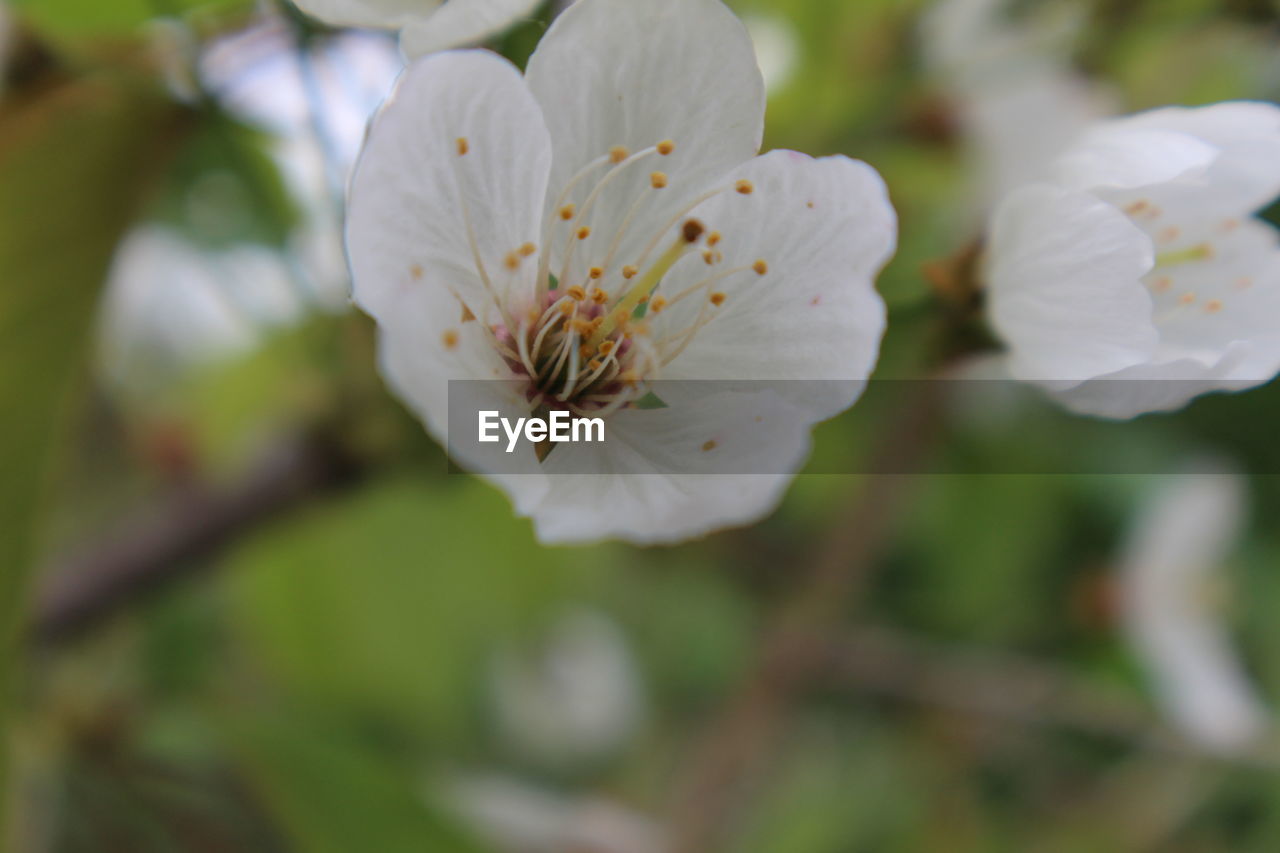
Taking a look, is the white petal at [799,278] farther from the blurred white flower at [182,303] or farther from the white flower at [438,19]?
the blurred white flower at [182,303]

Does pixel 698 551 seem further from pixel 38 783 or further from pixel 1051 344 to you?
pixel 1051 344

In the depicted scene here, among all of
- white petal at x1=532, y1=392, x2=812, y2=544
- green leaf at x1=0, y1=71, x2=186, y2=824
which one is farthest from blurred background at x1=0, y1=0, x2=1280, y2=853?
white petal at x1=532, y1=392, x2=812, y2=544

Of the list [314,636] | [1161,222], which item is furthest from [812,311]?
[314,636]

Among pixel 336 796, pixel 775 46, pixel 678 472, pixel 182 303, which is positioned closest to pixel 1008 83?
pixel 775 46

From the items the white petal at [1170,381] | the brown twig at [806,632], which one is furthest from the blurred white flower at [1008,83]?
the white petal at [1170,381]

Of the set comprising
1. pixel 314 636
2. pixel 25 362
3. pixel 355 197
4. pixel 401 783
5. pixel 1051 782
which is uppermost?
pixel 355 197

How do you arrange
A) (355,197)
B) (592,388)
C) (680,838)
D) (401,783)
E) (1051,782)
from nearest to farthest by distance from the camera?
(355,197), (592,388), (401,783), (680,838), (1051,782)
